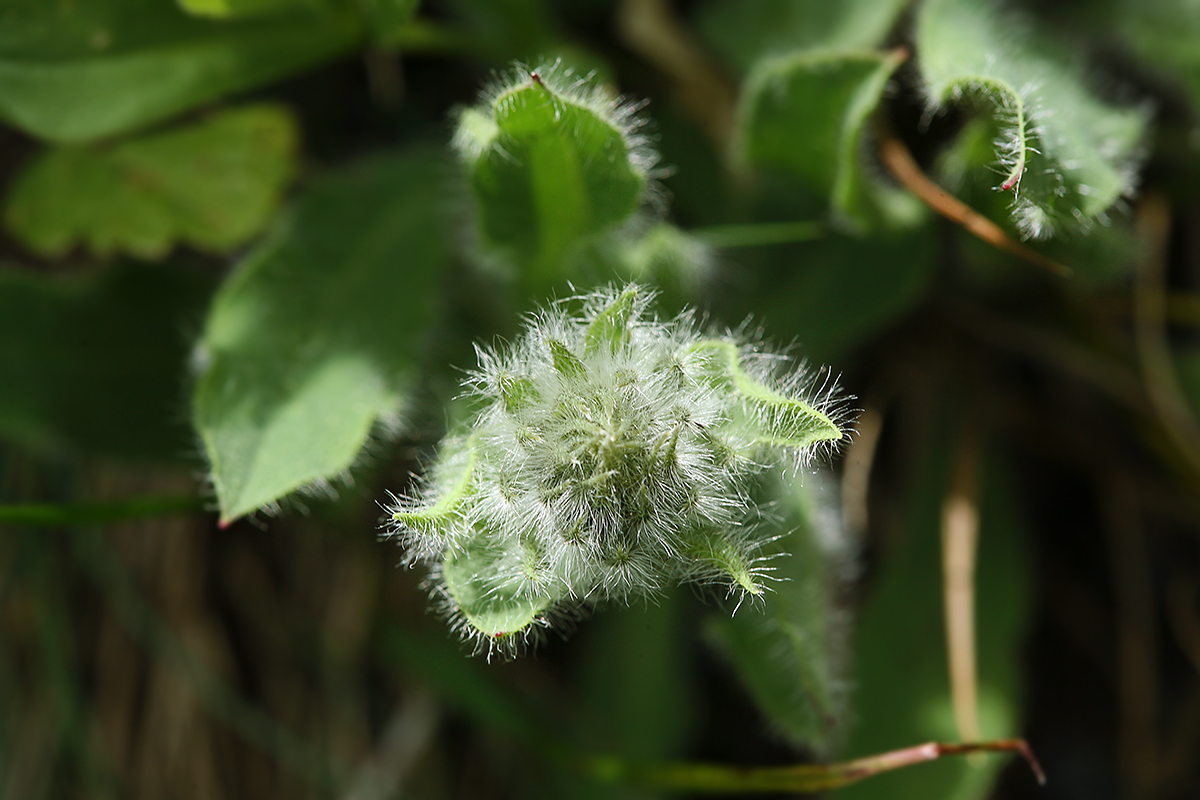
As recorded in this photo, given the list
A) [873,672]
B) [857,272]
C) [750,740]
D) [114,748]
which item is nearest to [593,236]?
[857,272]

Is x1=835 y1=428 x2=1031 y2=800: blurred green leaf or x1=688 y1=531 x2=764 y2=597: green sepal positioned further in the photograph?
Answer: x1=835 y1=428 x2=1031 y2=800: blurred green leaf

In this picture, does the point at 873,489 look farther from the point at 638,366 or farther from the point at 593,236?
the point at 638,366

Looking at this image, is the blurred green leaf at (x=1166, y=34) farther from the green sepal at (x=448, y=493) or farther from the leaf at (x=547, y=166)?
the green sepal at (x=448, y=493)

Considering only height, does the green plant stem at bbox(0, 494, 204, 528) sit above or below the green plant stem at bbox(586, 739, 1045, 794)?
above

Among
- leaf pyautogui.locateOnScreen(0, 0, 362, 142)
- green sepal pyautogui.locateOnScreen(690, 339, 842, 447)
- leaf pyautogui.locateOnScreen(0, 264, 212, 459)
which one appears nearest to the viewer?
green sepal pyautogui.locateOnScreen(690, 339, 842, 447)

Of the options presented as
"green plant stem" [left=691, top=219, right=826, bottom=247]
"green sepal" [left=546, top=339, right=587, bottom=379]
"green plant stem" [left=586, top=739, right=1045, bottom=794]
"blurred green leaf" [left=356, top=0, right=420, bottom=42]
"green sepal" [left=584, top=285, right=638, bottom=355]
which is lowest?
"green plant stem" [left=586, top=739, right=1045, bottom=794]

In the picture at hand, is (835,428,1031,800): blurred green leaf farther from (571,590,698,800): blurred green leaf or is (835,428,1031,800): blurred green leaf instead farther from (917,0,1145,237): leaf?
(917,0,1145,237): leaf

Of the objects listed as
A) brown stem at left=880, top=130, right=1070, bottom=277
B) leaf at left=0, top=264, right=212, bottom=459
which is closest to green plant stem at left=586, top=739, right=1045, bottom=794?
brown stem at left=880, top=130, right=1070, bottom=277

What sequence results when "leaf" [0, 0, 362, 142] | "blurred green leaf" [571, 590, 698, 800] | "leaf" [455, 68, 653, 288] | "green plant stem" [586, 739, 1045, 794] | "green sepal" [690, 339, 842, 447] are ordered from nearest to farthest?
1. "green sepal" [690, 339, 842, 447]
2. "leaf" [455, 68, 653, 288]
3. "green plant stem" [586, 739, 1045, 794]
4. "leaf" [0, 0, 362, 142]
5. "blurred green leaf" [571, 590, 698, 800]
